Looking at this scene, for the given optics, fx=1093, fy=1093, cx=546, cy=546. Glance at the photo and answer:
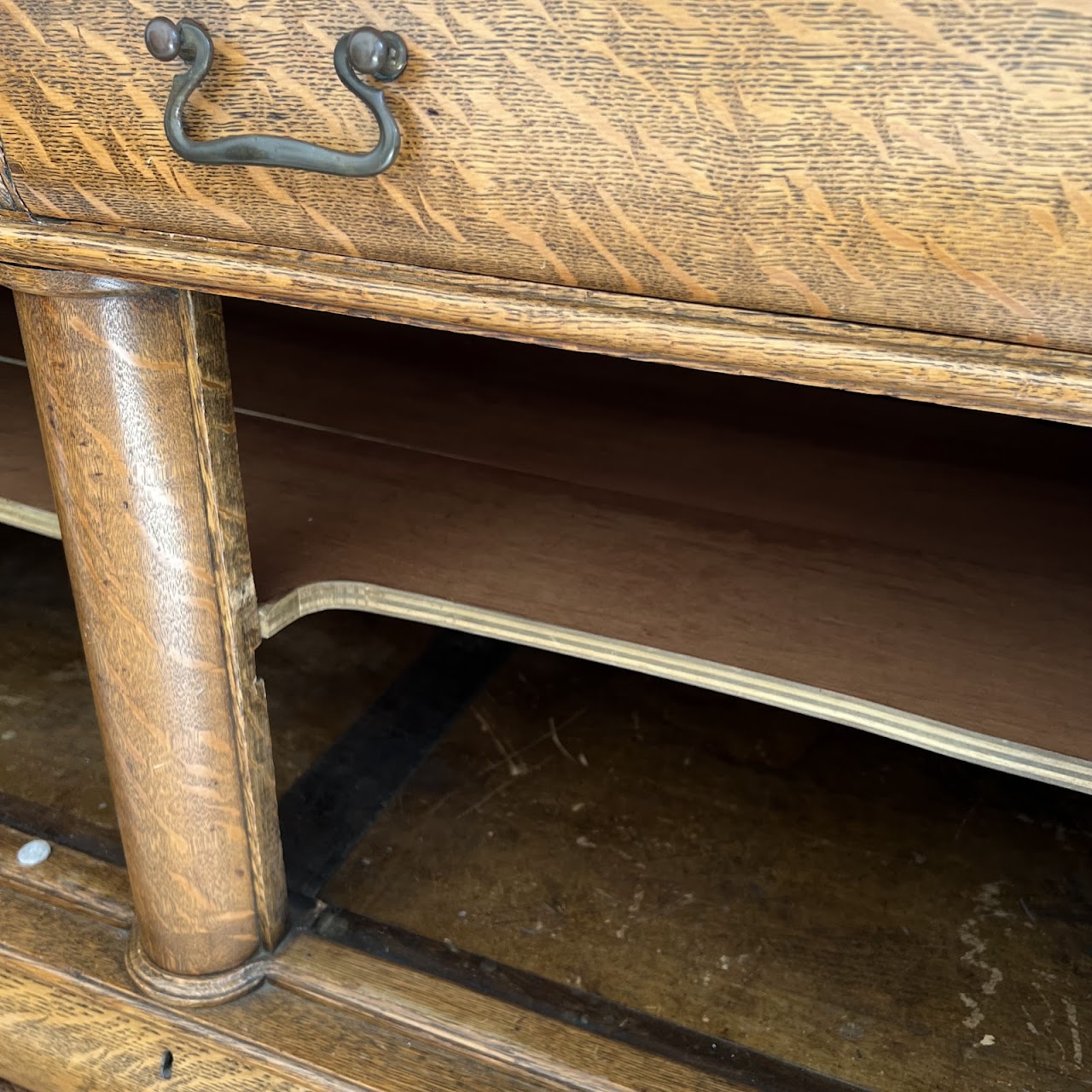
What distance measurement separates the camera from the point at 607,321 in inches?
16.7

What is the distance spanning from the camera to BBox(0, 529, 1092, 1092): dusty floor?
2.37ft

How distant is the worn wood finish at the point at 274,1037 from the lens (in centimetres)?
68

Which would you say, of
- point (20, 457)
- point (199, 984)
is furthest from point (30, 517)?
point (199, 984)

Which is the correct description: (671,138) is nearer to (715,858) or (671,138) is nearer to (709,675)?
(709,675)

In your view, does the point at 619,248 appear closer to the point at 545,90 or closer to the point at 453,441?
the point at 545,90

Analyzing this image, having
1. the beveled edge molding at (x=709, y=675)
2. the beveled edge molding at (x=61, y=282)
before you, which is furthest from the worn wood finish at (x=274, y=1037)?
the beveled edge molding at (x=61, y=282)

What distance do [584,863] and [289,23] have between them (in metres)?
0.62

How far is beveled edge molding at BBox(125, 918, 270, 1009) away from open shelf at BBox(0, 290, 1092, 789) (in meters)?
0.25

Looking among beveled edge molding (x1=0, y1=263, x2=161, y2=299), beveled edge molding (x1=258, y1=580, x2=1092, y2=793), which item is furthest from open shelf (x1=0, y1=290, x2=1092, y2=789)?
beveled edge molding (x1=0, y1=263, x2=161, y2=299)

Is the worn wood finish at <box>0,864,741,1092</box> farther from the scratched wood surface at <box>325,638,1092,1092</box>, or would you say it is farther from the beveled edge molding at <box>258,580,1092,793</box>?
the beveled edge molding at <box>258,580,1092,793</box>

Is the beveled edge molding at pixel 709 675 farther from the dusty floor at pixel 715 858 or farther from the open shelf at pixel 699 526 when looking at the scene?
the dusty floor at pixel 715 858

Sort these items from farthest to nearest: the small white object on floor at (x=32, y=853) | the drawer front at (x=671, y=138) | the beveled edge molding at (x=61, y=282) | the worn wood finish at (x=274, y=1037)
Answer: the small white object on floor at (x=32, y=853)
the worn wood finish at (x=274, y=1037)
the beveled edge molding at (x=61, y=282)
the drawer front at (x=671, y=138)

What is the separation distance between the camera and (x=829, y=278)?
387 millimetres

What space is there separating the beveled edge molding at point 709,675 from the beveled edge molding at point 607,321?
233 millimetres
